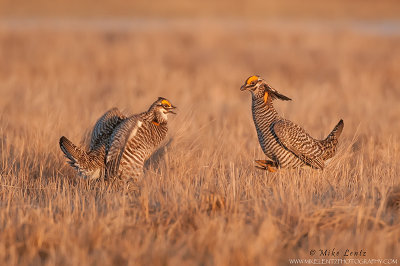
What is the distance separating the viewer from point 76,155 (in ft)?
15.1

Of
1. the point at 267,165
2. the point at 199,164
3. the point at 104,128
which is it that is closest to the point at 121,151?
the point at 104,128

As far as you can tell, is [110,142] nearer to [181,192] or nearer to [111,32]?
[181,192]

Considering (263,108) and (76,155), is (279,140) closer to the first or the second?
(263,108)

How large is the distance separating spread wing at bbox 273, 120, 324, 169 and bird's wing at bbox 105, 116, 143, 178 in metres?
1.20

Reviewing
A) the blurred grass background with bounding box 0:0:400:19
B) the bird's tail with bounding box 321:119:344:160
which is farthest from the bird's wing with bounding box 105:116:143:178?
the blurred grass background with bounding box 0:0:400:19

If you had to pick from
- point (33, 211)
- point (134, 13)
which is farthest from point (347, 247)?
point (134, 13)

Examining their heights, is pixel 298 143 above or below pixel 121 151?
above

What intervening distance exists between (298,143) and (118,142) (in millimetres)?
1539

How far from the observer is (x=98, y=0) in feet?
122

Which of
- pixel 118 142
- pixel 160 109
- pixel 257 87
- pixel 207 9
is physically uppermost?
pixel 207 9

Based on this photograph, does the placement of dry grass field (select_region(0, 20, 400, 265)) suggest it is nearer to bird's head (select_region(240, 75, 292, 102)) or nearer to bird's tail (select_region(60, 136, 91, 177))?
bird's tail (select_region(60, 136, 91, 177))

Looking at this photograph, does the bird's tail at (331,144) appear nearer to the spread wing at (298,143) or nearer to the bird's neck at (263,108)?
the spread wing at (298,143)

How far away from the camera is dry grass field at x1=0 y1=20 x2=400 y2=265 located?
3.29 metres

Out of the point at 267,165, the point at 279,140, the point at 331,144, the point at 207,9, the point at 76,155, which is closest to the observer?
the point at 76,155
